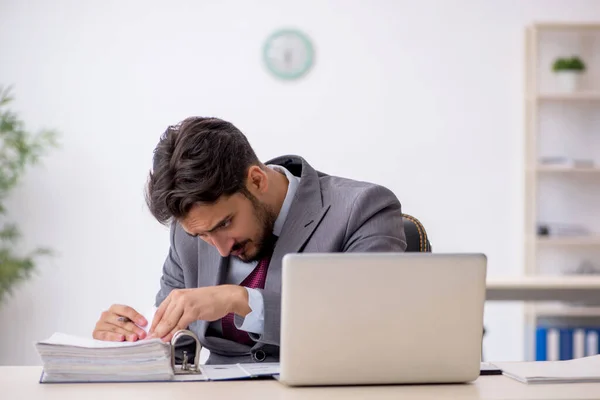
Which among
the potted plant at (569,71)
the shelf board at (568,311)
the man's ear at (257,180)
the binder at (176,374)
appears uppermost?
the potted plant at (569,71)

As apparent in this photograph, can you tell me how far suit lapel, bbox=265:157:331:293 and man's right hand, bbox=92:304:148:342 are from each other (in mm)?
369

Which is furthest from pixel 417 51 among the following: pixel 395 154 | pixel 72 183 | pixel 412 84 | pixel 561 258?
pixel 72 183

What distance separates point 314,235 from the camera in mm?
1994

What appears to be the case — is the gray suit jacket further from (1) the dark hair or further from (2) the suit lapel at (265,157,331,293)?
(1) the dark hair

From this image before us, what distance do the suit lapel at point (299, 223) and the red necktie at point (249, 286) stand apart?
8 cm

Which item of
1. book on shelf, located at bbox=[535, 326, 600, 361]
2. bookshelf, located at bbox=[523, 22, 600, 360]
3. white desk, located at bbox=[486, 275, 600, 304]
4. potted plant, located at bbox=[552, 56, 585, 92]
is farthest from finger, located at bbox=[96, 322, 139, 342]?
potted plant, located at bbox=[552, 56, 585, 92]

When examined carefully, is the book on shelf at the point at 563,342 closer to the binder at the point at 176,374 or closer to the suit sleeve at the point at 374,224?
the suit sleeve at the point at 374,224

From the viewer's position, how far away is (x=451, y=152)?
194 inches

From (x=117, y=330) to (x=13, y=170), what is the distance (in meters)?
3.08

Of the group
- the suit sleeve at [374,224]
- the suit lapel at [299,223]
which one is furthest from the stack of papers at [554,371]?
the suit lapel at [299,223]

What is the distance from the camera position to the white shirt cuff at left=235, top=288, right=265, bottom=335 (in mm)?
1686

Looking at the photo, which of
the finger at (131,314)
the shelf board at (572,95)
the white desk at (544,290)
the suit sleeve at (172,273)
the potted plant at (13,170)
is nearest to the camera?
the finger at (131,314)

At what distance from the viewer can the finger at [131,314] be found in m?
1.64

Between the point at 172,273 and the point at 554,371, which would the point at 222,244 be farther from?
the point at 554,371
